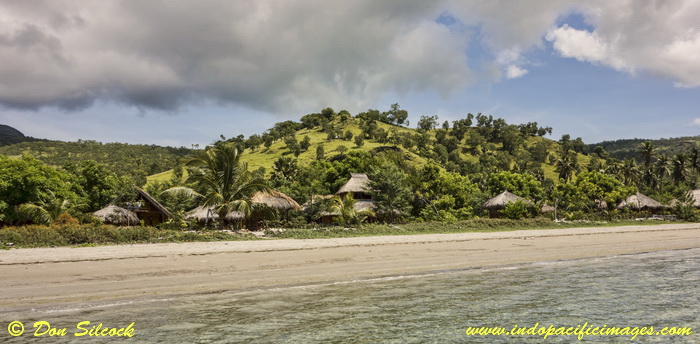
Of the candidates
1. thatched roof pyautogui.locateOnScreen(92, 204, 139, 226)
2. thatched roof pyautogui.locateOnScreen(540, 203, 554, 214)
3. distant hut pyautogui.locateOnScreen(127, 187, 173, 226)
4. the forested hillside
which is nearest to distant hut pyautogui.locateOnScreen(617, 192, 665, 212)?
thatched roof pyautogui.locateOnScreen(540, 203, 554, 214)

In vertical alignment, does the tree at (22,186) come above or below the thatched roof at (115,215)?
above

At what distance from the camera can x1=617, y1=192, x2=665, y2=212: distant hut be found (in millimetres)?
53875

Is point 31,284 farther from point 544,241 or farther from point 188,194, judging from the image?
point 544,241

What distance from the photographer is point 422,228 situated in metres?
30.9

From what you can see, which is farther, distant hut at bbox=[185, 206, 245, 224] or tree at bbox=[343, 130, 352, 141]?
tree at bbox=[343, 130, 352, 141]

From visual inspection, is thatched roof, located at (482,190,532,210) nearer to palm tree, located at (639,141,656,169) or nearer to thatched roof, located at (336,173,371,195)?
thatched roof, located at (336,173,371,195)

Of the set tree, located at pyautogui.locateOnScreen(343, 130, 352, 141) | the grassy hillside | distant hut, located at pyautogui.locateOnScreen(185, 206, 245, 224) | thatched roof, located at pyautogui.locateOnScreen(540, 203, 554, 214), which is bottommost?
thatched roof, located at pyautogui.locateOnScreen(540, 203, 554, 214)

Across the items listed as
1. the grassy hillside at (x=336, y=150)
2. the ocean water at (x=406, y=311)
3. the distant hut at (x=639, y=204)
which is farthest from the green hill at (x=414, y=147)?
the ocean water at (x=406, y=311)

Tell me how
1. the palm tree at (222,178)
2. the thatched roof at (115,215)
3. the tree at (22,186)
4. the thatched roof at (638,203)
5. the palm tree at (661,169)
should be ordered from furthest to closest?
1. the palm tree at (661,169)
2. the thatched roof at (638,203)
3. the thatched roof at (115,215)
4. the palm tree at (222,178)
5. the tree at (22,186)

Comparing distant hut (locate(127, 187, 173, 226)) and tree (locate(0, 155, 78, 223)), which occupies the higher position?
tree (locate(0, 155, 78, 223))

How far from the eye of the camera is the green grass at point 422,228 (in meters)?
26.7

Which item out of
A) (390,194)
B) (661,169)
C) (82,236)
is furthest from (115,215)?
(661,169)

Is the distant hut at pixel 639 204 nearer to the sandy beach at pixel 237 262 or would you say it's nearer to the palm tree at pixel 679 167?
the sandy beach at pixel 237 262

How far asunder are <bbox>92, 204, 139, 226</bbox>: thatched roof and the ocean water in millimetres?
25418
